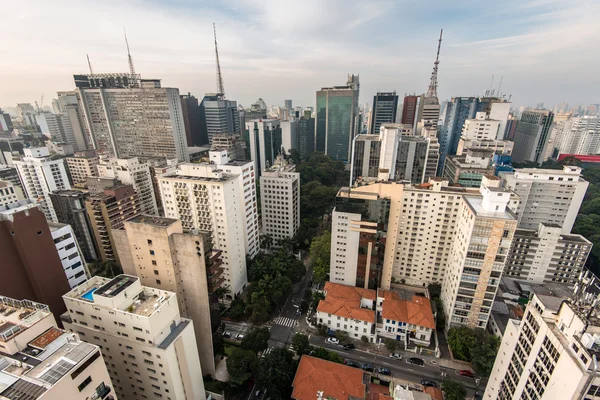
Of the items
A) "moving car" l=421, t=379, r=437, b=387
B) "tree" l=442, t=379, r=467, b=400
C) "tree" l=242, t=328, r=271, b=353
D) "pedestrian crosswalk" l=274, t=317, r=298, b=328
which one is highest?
"tree" l=242, t=328, r=271, b=353

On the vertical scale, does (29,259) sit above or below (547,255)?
above

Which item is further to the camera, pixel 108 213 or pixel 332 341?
pixel 108 213

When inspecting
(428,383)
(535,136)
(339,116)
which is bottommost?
(428,383)

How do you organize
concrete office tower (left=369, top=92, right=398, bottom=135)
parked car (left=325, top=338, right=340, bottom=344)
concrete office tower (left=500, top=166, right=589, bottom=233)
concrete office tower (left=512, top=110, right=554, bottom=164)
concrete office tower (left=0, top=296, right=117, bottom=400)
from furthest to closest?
concrete office tower (left=369, top=92, right=398, bottom=135)
concrete office tower (left=512, top=110, right=554, bottom=164)
concrete office tower (left=500, top=166, right=589, bottom=233)
parked car (left=325, top=338, right=340, bottom=344)
concrete office tower (left=0, top=296, right=117, bottom=400)

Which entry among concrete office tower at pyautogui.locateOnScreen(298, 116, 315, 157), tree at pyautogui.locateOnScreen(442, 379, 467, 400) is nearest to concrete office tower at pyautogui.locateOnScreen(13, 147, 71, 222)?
tree at pyautogui.locateOnScreen(442, 379, 467, 400)

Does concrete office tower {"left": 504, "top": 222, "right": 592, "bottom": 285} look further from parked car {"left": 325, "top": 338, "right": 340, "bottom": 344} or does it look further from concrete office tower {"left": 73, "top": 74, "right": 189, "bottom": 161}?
concrete office tower {"left": 73, "top": 74, "right": 189, "bottom": 161}

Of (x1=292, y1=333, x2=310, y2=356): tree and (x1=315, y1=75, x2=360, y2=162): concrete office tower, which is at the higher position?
(x1=315, y1=75, x2=360, y2=162): concrete office tower

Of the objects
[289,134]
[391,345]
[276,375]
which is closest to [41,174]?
[276,375]

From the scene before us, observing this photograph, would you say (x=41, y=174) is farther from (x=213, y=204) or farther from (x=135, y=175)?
(x=213, y=204)

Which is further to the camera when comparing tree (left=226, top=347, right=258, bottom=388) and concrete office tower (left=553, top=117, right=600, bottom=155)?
concrete office tower (left=553, top=117, right=600, bottom=155)
